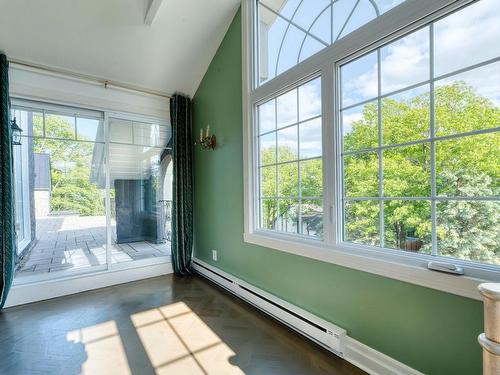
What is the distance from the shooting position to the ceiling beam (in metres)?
2.56

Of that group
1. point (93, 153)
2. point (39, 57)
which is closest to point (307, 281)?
point (93, 153)

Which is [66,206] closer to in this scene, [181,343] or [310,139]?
[181,343]

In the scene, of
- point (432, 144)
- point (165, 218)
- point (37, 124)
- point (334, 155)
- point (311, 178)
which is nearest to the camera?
point (432, 144)

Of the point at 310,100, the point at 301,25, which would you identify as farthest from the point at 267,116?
the point at 301,25

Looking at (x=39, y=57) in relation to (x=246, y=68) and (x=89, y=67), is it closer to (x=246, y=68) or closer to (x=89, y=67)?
(x=89, y=67)

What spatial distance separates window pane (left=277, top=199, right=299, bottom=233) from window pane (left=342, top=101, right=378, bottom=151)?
74 cm

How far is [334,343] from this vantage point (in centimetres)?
187

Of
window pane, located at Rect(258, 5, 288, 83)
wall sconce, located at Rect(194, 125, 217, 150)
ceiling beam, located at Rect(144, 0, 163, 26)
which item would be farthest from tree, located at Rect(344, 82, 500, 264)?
ceiling beam, located at Rect(144, 0, 163, 26)

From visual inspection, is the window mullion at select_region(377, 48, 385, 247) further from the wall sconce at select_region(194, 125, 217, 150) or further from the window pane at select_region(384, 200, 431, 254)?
the wall sconce at select_region(194, 125, 217, 150)

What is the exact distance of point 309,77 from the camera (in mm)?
2248

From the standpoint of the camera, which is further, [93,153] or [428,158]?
[93,153]

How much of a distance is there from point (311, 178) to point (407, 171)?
77 centimetres

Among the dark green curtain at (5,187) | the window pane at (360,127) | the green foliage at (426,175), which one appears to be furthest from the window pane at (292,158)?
the dark green curtain at (5,187)

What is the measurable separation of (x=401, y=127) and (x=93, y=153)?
11.3 feet
